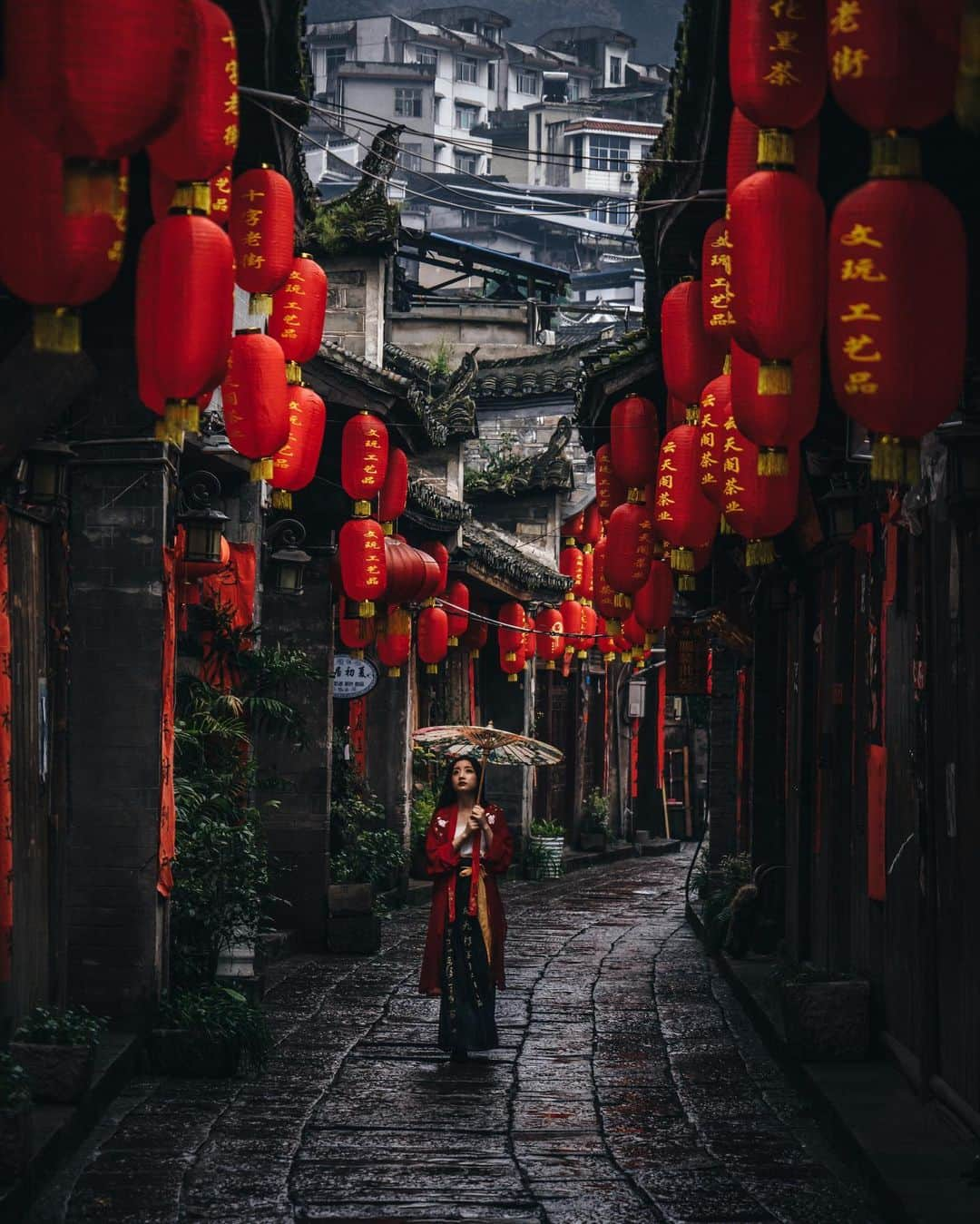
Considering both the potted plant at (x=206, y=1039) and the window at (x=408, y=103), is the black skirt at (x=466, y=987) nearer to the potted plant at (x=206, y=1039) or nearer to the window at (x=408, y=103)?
the potted plant at (x=206, y=1039)

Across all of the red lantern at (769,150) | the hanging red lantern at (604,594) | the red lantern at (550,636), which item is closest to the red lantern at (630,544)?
the hanging red lantern at (604,594)

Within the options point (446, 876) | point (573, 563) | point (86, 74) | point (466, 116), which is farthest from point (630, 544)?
point (466, 116)

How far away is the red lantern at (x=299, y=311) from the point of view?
12133 mm

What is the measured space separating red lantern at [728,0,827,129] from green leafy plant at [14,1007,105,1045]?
5498 millimetres

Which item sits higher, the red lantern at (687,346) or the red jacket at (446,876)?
the red lantern at (687,346)

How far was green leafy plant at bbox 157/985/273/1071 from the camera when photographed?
11523 mm

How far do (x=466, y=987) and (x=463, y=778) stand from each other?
4.60 feet

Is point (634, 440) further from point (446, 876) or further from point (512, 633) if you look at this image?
point (512, 633)

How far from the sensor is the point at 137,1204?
329 inches

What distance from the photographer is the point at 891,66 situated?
238 inches

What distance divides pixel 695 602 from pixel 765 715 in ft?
40.3

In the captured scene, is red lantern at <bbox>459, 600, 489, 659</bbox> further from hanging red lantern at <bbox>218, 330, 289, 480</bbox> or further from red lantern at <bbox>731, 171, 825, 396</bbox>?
red lantern at <bbox>731, 171, 825, 396</bbox>

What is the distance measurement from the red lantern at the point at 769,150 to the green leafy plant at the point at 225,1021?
19.7 feet

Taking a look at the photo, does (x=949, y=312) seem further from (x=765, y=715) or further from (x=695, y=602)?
(x=695, y=602)
